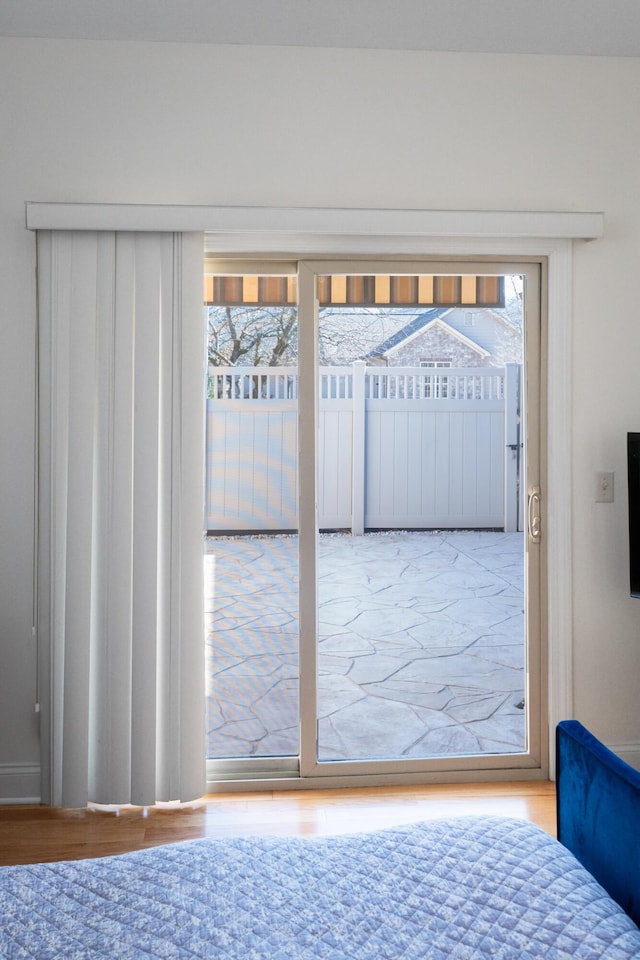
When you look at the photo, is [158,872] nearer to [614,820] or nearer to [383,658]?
[614,820]

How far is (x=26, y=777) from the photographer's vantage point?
2896 millimetres

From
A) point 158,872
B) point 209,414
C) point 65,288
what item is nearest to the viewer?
point 158,872

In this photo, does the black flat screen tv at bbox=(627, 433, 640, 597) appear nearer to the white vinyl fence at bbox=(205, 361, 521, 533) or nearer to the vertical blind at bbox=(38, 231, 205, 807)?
the white vinyl fence at bbox=(205, 361, 521, 533)

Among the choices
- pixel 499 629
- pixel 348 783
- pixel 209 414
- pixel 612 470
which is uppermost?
pixel 209 414

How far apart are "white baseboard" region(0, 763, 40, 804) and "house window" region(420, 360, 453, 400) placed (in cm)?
209

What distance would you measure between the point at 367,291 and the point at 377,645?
1.42 m

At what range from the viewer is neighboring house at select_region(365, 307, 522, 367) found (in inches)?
123

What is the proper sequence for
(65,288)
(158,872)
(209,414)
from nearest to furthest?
1. (158,872)
2. (65,288)
3. (209,414)

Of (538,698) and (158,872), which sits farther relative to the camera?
(538,698)

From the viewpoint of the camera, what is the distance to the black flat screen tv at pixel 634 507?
2.88 metres

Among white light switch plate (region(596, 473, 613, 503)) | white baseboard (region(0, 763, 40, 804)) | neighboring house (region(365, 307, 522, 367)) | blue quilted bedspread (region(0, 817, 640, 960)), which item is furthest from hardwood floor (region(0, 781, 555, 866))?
neighboring house (region(365, 307, 522, 367))

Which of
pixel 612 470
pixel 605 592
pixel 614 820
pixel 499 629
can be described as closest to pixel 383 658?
pixel 499 629

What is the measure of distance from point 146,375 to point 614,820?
6.92 feet

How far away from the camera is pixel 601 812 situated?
1.42 m
